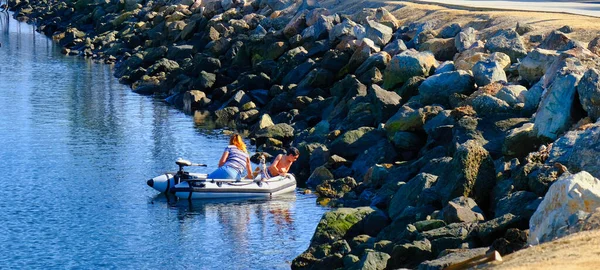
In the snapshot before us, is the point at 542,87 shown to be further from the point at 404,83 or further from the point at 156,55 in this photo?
the point at 156,55

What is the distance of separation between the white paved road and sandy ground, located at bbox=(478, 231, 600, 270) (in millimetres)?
21687

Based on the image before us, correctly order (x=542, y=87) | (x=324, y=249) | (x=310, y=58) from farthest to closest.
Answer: (x=310, y=58) → (x=542, y=87) → (x=324, y=249)

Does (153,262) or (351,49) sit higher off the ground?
(351,49)

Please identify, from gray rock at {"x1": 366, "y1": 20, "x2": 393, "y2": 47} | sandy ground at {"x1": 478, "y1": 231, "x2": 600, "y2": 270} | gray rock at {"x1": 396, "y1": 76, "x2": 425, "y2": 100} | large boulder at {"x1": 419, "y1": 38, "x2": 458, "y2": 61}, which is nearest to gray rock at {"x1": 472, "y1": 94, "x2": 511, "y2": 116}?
gray rock at {"x1": 396, "y1": 76, "x2": 425, "y2": 100}

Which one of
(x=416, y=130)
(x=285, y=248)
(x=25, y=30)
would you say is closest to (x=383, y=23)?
(x=416, y=130)

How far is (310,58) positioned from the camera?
3712 cm

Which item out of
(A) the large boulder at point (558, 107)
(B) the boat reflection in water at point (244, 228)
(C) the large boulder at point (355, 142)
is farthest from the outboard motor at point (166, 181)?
(A) the large boulder at point (558, 107)

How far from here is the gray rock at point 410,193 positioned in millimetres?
20219

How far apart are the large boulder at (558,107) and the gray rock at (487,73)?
508 centimetres

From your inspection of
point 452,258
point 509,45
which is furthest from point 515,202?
point 509,45

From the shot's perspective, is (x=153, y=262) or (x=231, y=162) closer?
(x=153, y=262)

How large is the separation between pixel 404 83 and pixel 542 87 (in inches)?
266

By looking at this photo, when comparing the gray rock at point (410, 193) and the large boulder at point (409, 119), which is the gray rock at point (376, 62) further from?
the gray rock at point (410, 193)

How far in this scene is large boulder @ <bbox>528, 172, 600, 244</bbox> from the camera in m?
14.2
